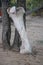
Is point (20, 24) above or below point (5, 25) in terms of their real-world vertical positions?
→ above

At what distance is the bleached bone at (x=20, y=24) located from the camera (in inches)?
328

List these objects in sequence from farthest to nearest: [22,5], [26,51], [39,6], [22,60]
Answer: [39,6] → [22,5] → [26,51] → [22,60]

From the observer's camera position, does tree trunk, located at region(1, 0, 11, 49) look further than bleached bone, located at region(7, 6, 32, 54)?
Yes

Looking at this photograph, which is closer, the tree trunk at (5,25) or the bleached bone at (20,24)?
the bleached bone at (20,24)

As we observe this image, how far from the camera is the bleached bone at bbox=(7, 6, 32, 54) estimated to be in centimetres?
833

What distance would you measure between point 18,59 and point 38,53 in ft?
3.47

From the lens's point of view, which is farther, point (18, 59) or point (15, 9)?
point (15, 9)

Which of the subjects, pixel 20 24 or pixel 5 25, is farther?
pixel 5 25

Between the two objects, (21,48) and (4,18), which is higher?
(4,18)

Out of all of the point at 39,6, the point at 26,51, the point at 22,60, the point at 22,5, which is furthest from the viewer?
the point at 39,6

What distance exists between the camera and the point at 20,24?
848cm

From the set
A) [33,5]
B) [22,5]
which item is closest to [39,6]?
[33,5]

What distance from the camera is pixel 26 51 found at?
8.29 metres

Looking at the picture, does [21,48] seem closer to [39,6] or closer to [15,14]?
[15,14]
